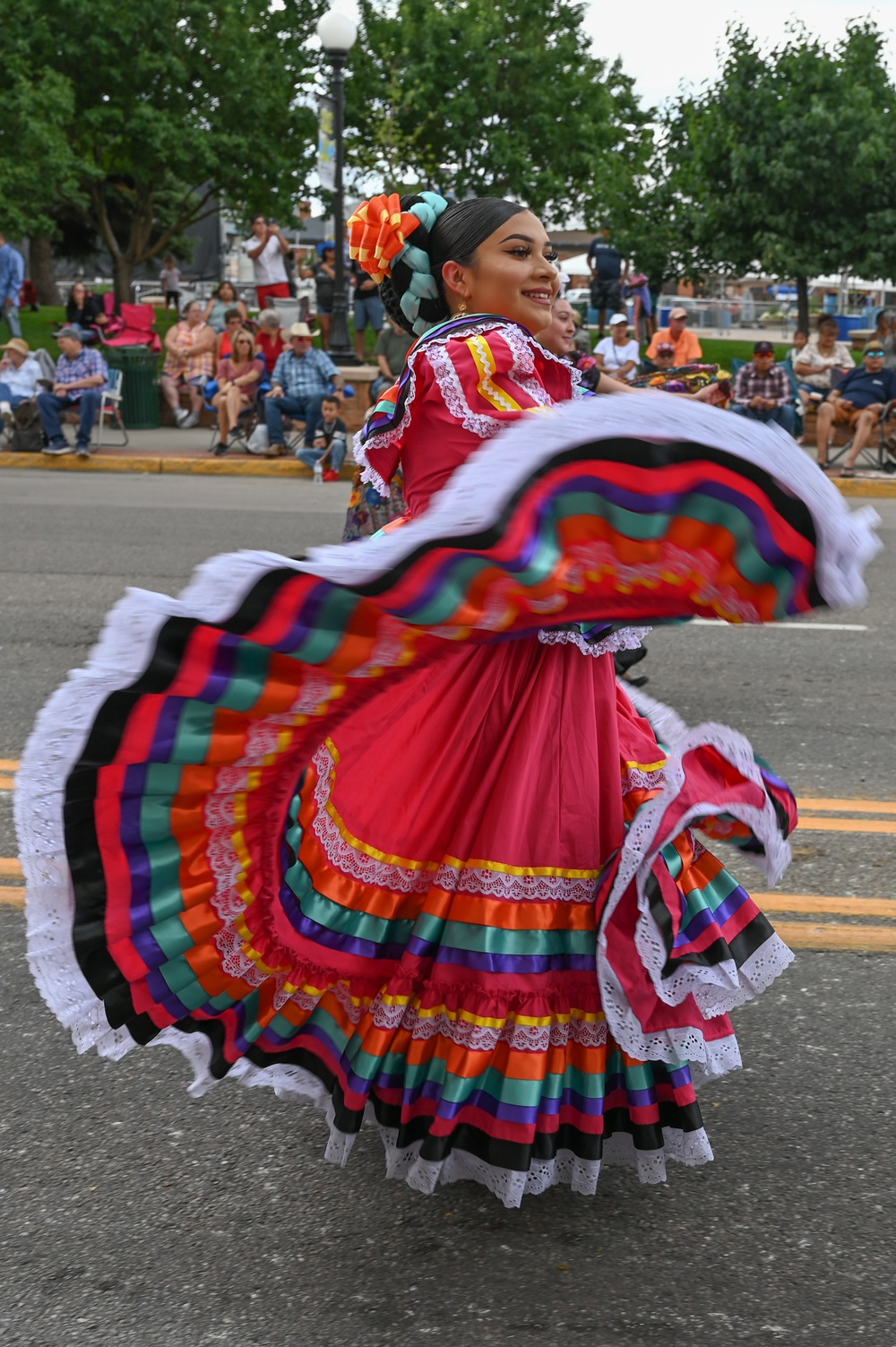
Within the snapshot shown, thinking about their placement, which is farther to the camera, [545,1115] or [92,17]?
[92,17]

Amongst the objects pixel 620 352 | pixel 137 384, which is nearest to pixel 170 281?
pixel 137 384

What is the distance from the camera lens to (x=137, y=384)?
1592 cm

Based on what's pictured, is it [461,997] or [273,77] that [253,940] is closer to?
[461,997]

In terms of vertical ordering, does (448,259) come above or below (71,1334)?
above

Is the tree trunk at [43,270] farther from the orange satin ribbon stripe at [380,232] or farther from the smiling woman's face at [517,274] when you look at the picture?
the smiling woman's face at [517,274]

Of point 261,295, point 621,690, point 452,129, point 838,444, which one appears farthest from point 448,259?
point 452,129

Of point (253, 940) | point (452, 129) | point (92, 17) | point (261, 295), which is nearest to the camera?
point (253, 940)

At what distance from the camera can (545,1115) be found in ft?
7.80

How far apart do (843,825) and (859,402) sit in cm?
983

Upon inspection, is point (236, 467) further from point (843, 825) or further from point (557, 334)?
point (557, 334)

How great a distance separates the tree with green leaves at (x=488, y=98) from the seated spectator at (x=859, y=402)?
20497 millimetres

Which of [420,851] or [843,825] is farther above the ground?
[420,851]

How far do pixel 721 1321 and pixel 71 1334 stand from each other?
3.35 ft

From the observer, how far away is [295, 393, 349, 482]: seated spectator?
1305 centimetres
